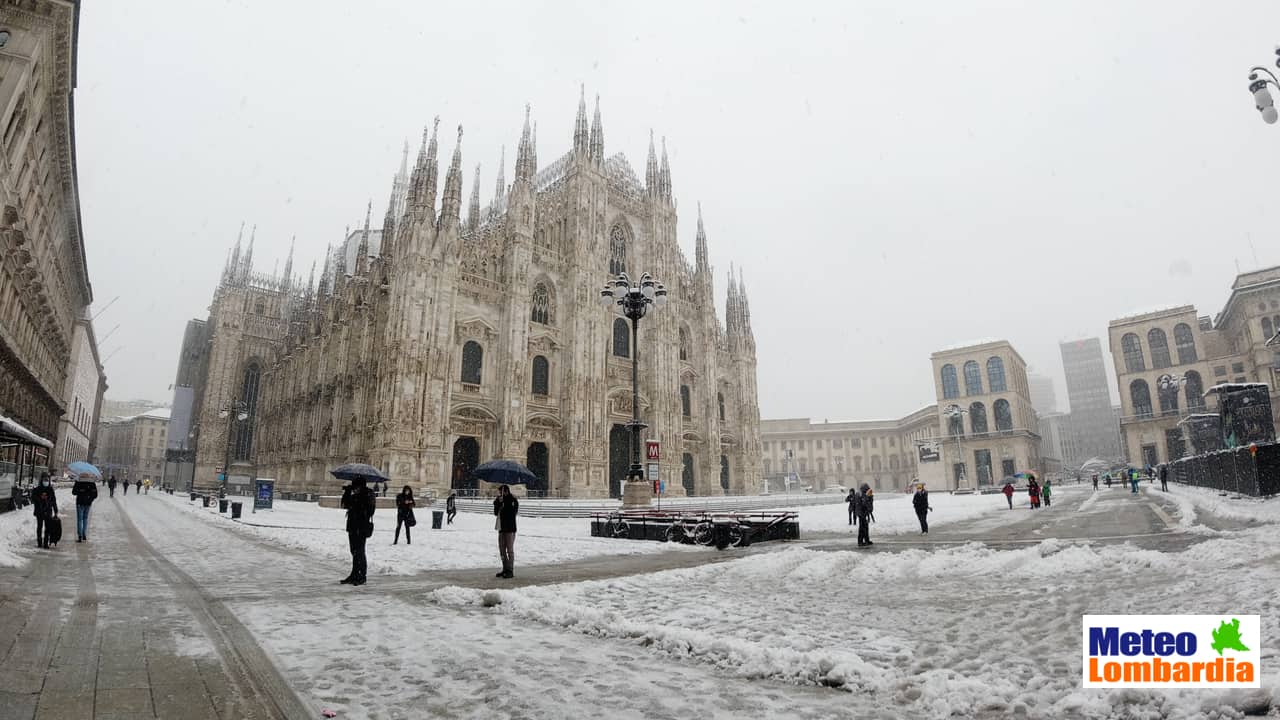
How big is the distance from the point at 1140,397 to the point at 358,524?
88.0m

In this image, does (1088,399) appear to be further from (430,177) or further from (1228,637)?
(1228,637)

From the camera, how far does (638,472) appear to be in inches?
764

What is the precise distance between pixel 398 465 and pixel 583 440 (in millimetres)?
11268

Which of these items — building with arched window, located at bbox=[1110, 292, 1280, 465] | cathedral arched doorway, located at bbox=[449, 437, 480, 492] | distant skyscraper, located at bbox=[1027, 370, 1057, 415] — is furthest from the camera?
distant skyscraper, located at bbox=[1027, 370, 1057, 415]

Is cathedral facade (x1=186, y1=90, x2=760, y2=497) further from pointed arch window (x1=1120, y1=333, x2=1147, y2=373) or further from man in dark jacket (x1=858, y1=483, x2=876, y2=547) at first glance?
pointed arch window (x1=1120, y1=333, x2=1147, y2=373)

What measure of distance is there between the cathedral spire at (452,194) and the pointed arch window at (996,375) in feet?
226

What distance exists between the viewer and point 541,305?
134 feet

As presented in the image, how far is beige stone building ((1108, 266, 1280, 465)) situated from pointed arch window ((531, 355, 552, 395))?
6032 cm

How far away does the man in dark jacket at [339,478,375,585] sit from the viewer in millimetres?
7594

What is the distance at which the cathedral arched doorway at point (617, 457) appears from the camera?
1614 inches

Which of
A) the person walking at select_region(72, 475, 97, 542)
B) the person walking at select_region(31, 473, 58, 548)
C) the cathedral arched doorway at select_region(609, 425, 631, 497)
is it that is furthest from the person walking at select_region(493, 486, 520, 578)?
the cathedral arched doorway at select_region(609, 425, 631, 497)

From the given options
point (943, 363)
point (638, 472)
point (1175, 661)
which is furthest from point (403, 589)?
point (943, 363)

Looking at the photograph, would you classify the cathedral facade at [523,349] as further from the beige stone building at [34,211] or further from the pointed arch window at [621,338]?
the beige stone building at [34,211]

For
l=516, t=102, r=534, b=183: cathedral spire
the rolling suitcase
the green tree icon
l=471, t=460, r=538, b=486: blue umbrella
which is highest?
l=516, t=102, r=534, b=183: cathedral spire
